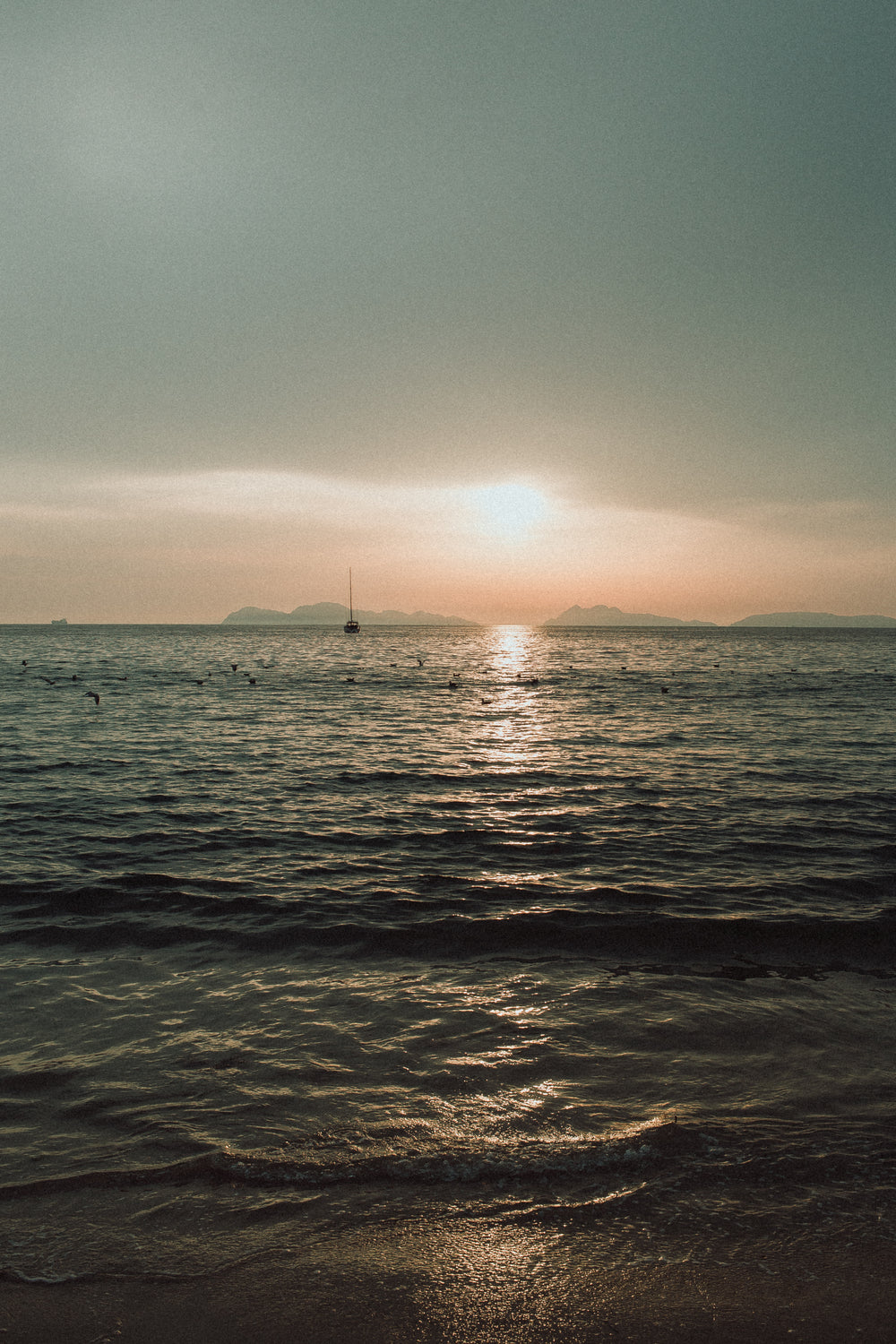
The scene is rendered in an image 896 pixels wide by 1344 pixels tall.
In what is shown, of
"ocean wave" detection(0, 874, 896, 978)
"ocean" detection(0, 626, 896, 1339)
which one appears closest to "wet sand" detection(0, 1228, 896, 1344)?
"ocean" detection(0, 626, 896, 1339)

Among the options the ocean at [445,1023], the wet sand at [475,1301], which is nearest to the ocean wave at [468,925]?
the ocean at [445,1023]

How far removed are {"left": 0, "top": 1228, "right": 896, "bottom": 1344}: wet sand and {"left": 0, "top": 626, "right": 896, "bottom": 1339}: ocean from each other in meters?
0.08

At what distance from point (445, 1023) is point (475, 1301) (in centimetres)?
402

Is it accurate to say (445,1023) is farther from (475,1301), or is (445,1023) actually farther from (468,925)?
(475,1301)

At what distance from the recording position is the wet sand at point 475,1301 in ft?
14.7

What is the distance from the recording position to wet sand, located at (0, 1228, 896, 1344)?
4480mm

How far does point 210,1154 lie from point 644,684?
63.4 metres

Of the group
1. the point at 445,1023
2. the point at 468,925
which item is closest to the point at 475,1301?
the point at 445,1023

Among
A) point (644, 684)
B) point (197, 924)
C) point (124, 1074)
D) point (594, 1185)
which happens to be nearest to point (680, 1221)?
point (594, 1185)

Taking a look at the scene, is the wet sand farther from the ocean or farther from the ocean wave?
the ocean wave

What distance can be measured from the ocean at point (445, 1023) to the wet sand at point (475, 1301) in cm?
8

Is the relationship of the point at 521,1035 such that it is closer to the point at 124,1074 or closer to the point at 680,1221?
the point at 680,1221

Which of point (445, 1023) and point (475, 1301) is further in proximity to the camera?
point (445, 1023)

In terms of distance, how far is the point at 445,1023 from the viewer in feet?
28.6
